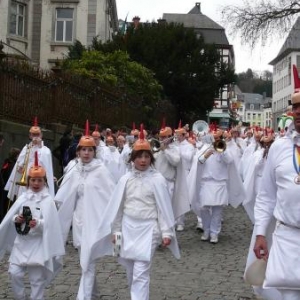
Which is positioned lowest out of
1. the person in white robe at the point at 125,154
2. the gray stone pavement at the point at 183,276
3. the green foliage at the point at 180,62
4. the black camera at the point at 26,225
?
the gray stone pavement at the point at 183,276

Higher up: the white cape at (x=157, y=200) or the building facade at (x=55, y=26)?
the building facade at (x=55, y=26)

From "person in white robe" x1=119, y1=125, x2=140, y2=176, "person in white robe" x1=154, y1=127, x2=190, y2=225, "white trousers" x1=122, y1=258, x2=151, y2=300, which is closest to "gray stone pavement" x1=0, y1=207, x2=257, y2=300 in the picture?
"person in white robe" x1=154, y1=127, x2=190, y2=225

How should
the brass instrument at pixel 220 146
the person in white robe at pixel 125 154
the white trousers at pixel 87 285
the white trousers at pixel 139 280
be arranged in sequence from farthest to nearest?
the person in white robe at pixel 125 154, the brass instrument at pixel 220 146, the white trousers at pixel 87 285, the white trousers at pixel 139 280

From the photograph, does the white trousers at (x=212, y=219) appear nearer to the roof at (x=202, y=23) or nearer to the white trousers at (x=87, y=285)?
the white trousers at (x=87, y=285)

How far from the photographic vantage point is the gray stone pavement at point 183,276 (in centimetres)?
709

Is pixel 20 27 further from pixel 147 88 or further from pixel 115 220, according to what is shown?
pixel 115 220

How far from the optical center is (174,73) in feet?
137

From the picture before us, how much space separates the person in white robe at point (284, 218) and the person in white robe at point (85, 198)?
2793 millimetres

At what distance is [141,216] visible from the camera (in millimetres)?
6316

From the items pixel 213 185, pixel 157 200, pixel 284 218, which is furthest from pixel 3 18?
pixel 284 218

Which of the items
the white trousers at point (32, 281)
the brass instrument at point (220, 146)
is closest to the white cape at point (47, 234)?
the white trousers at point (32, 281)

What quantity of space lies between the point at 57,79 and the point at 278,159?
14.3 meters

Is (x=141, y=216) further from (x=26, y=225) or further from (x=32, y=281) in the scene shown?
(x=32, y=281)

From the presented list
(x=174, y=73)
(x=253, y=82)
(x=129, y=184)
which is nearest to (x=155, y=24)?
(x=174, y=73)
